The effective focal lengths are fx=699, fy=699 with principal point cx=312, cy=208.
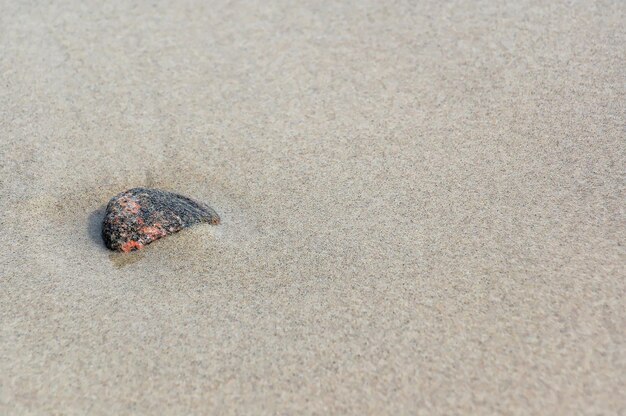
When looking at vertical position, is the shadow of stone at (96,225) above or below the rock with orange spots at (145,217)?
below

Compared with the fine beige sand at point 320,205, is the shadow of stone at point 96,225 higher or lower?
lower

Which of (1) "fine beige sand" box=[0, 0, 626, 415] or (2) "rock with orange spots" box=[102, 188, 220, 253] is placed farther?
(2) "rock with orange spots" box=[102, 188, 220, 253]

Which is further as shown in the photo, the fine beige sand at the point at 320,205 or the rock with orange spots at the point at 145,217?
the rock with orange spots at the point at 145,217

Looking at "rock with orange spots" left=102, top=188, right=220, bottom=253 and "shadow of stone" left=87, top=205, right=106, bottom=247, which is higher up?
"rock with orange spots" left=102, top=188, right=220, bottom=253

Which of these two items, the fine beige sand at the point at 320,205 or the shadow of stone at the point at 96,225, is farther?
the shadow of stone at the point at 96,225

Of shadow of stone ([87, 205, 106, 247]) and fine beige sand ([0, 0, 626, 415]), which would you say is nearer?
fine beige sand ([0, 0, 626, 415])

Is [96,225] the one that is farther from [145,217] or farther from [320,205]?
[320,205]

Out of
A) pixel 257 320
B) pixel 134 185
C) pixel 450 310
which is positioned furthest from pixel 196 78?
pixel 450 310
